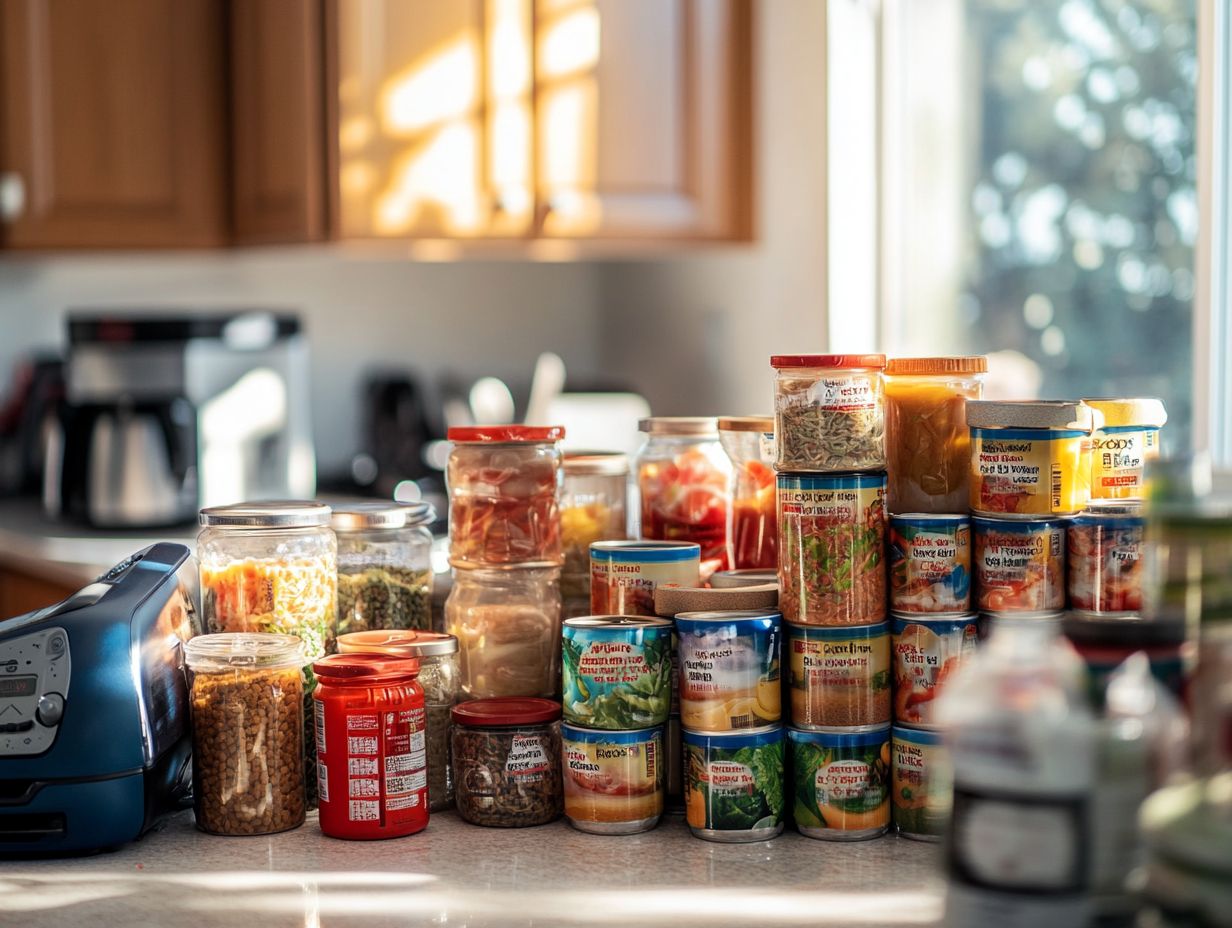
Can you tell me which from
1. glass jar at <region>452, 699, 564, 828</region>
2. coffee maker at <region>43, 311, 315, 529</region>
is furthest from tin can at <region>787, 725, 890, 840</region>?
coffee maker at <region>43, 311, 315, 529</region>

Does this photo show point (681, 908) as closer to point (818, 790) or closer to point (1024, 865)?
point (818, 790)

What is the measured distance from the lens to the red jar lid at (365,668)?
1.23 metres

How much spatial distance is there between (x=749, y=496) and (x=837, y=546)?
0.25 metres

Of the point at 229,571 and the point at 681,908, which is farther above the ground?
the point at 229,571

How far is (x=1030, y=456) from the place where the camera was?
1.21 metres

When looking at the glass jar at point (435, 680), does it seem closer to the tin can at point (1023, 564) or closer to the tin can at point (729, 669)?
the tin can at point (729, 669)

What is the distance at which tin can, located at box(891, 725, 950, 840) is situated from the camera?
1.23 m

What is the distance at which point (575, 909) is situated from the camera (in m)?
1.07

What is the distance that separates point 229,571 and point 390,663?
20cm

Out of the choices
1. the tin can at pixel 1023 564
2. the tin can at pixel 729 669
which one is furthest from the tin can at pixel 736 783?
the tin can at pixel 1023 564

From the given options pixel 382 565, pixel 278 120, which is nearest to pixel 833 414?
pixel 382 565

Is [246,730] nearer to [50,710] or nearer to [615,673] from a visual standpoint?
[50,710]

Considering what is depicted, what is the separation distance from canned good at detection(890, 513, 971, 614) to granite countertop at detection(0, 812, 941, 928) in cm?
21

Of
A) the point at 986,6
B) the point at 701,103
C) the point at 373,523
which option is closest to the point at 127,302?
the point at 701,103
